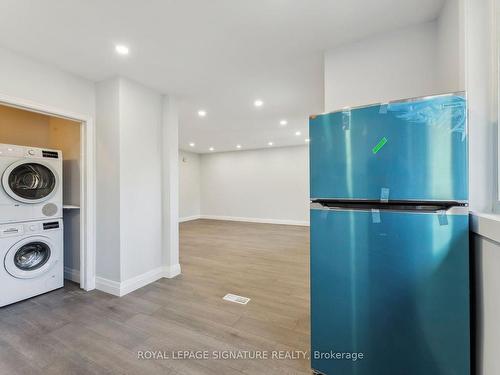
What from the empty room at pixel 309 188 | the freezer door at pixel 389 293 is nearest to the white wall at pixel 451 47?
the empty room at pixel 309 188

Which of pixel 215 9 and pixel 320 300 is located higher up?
pixel 215 9

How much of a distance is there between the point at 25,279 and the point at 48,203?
859mm

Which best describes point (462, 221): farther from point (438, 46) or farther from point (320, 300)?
point (438, 46)

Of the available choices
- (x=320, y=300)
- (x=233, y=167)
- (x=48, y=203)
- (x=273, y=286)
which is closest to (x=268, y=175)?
(x=233, y=167)

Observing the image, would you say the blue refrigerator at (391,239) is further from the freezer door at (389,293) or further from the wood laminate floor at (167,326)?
the wood laminate floor at (167,326)

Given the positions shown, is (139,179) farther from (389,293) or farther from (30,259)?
(389,293)

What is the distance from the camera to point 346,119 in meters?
1.36

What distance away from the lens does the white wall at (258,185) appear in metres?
7.28

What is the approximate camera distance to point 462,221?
1127 millimetres

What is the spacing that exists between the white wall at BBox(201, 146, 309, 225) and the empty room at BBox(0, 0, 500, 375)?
3506mm

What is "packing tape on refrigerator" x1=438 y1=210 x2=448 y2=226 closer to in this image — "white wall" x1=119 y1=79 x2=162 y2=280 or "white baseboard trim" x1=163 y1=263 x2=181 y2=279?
"white wall" x1=119 y1=79 x2=162 y2=280

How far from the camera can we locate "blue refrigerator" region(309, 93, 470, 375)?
113 cm

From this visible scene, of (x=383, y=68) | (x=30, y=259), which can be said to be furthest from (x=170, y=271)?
(x=383, y=68)

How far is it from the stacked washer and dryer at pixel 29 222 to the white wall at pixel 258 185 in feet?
19.1
